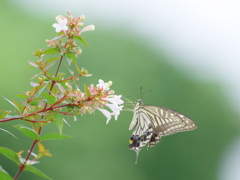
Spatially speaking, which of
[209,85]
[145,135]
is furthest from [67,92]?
[209,85]

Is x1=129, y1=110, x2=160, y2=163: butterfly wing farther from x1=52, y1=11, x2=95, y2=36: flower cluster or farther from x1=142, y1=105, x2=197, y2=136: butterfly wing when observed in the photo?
x1=52, y1=11, x2=95, y2=36: flower cluster

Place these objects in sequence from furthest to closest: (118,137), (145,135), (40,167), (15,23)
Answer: (15,23)
(118,137)
(40,167)
(145,135)

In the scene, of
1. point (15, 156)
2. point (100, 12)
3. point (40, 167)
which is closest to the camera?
point (15, 156)

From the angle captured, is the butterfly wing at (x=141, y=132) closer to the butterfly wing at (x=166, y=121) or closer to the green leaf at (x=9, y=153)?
the butterfly wing at (x=166, y=121)

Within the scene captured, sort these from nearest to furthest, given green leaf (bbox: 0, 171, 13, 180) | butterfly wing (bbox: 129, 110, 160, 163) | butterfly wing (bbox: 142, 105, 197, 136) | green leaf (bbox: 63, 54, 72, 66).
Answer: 1. green leaf (bbox: 0, 171, 13, 180)
2. green leaf (bbox: 63, 54, 72, 66)
3. butterfly wing (bbox: 142, 105, 197, 136)
4. butterfly wing (bbox: 129, 110, 160, 163)

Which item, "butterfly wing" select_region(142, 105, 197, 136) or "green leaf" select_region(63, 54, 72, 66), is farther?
"butterfly wing" select_region(142, 105, 197, 136)

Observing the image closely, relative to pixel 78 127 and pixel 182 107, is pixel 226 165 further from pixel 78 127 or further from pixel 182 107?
pixel 78 127

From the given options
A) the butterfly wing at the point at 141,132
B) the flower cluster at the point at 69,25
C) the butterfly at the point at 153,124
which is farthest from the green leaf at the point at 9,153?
the butterfly wing at the point at 141,132

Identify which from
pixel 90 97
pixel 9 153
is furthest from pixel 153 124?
pixel 9 153

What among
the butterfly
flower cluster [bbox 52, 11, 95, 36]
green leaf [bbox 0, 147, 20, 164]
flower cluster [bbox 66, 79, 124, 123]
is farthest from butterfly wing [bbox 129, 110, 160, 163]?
green leaf [bbox 0, 147, 20, 164]
